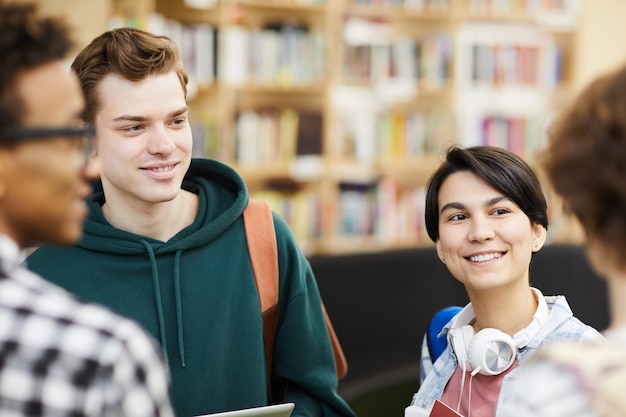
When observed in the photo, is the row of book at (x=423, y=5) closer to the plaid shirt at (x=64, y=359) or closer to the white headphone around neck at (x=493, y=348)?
the white headphone around neck at (x=493, y=348)

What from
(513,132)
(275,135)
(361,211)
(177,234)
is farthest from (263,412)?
(513,132)

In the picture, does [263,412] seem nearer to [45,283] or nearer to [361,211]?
[45,283]

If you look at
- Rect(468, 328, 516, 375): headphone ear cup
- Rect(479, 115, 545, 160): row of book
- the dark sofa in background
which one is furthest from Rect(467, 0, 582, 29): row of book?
Rect(468, 328, 516, 375): headphone ear cup

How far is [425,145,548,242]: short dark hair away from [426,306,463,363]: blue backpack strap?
0.21m

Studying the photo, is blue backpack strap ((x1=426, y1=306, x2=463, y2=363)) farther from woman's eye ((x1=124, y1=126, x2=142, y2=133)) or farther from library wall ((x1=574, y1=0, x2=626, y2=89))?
library wall ((x1=574, y1=0, x2=626, y2=89))

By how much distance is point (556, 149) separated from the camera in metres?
1.00

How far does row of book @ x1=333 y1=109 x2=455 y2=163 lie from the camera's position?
5137 mm

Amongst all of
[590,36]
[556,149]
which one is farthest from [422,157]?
[556,149]

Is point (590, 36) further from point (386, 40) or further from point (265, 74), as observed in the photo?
point (265, 74)

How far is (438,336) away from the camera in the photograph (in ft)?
5.84

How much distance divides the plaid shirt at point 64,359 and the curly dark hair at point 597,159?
551mm

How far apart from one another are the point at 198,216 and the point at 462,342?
67 cm

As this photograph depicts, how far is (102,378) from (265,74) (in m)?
4.12

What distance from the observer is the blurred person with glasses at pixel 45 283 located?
2.78 feet
